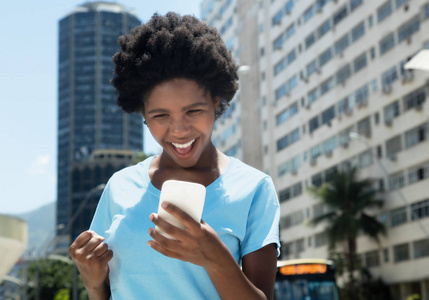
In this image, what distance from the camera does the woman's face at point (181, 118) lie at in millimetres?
2252

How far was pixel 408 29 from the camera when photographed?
47.5 m

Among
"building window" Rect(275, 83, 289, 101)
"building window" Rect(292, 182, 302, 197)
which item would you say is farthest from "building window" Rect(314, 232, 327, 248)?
"building window" Rect(275, 83, 289, 101)

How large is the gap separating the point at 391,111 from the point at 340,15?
38.8ft

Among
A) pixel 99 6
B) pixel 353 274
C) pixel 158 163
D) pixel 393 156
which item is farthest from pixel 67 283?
pixel 99 6

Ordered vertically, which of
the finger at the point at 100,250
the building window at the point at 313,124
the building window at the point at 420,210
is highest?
the building window at the point at 313,124

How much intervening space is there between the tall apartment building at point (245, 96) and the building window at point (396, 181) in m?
25.5

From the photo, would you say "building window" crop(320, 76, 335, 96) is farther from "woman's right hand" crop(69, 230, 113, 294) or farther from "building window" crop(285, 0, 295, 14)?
"woman's right hand" crop(69, 230, 113, 294)

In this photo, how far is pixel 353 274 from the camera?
5419cm

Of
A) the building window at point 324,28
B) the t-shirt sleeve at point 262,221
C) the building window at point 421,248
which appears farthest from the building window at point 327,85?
the t-shirt sleeve at point 262,221

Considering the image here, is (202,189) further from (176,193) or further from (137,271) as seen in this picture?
(137,271)

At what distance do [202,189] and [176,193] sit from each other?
3.1 inches

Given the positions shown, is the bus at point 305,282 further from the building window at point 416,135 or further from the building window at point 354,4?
the building window at point 354,4

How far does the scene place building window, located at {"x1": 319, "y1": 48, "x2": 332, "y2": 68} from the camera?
60219 mm

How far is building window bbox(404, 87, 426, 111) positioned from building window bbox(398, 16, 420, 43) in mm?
3823
